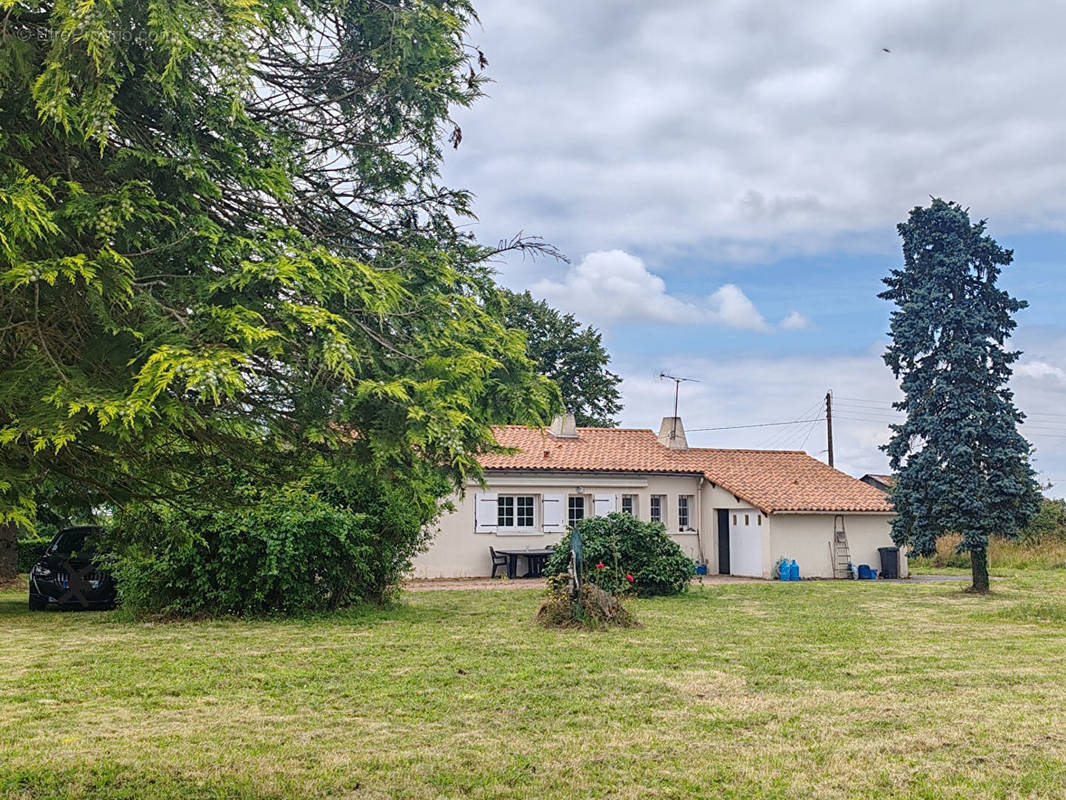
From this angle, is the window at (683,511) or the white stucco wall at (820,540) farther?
the window at (683,511)

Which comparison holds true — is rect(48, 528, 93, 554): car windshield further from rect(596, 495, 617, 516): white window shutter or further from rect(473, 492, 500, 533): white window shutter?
rect(596, 495, 617, 516): white window shutter

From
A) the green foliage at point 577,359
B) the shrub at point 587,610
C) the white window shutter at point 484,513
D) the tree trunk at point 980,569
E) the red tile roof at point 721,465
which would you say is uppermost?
the green foliage at point 577,359

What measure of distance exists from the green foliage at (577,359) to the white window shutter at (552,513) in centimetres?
1544

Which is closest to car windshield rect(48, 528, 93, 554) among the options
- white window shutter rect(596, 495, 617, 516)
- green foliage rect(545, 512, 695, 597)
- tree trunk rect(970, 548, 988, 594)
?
green foliage rect(545, 512, 695, 597)

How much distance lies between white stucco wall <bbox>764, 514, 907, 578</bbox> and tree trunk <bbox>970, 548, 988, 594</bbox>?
6.23m

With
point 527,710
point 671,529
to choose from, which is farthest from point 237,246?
point 671,529

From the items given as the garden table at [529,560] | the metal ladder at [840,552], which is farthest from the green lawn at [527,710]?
the metal ladder at [840,552]

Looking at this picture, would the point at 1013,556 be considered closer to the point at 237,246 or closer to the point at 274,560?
the point at 274,560

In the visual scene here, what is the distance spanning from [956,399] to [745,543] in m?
8.53

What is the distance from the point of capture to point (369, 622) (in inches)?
612

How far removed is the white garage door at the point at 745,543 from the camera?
28500 millimetres

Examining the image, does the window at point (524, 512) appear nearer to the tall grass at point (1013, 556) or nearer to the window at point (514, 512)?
the window at point (514, 512)

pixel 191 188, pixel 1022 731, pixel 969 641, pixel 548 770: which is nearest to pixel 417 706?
pixel 548 770

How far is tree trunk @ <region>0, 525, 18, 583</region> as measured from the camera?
2258cm
